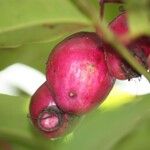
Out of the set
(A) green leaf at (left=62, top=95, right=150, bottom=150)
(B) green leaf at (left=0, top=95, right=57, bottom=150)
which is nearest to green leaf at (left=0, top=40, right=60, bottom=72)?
(B) green leaf at (left=0, top=95, right=57, bottom=150)

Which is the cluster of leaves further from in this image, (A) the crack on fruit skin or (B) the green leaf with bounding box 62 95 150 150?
(A) the crack on fruit skin

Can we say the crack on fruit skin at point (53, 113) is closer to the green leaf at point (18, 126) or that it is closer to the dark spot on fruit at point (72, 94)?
the dark spot on fruit at point (72, 94)

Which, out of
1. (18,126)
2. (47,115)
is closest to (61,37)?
(47,115)

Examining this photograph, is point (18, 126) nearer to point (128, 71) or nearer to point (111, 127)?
point (111, 127)

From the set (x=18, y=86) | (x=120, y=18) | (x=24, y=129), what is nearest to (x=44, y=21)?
(x=120, y=18)

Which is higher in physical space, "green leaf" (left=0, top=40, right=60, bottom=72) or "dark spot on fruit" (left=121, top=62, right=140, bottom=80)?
"green leaf" (left=0, top=40, right=60, bottom=72)
